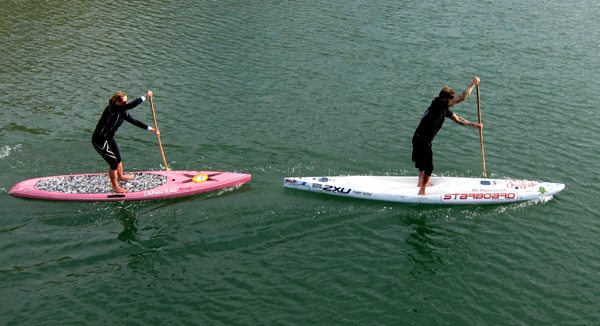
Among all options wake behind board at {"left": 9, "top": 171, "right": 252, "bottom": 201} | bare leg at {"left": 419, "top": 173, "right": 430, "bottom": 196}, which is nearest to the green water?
wake behind board at {"left": 9, "top": 171, "right": 252, "bottom": 201}

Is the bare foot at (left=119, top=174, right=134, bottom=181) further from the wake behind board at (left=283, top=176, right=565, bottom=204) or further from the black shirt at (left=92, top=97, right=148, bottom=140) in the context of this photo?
the wake behind board at (left=283, top=176, right=565, bottom=204)

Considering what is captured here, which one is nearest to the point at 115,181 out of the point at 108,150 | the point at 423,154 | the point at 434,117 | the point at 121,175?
the point at 121,175

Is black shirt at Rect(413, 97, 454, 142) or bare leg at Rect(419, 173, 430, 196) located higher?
black shirt at Rect(413, 97, 454, 142)

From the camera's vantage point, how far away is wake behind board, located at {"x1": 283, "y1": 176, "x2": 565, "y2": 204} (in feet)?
53.5

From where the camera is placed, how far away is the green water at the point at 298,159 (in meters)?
12.9

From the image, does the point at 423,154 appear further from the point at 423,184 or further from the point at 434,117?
the point at 434,117

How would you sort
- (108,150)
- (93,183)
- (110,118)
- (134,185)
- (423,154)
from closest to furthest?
(110,118), (423,154), (108,150), (134,185), (93,183)

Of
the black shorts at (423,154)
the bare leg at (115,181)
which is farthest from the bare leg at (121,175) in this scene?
the black shorts at (423,154)

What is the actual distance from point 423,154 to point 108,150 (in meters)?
8.74

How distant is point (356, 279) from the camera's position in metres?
13.5

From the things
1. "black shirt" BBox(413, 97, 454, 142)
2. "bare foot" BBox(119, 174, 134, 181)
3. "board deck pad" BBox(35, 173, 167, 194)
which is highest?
"black shirt" BBox(413, 97, 454, 142)

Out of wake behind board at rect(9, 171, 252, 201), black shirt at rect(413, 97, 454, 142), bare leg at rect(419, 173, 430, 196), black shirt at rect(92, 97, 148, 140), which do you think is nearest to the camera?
black shirt at rect(413, 97, 454, 142)

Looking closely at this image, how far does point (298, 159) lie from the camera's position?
1873 centimetres

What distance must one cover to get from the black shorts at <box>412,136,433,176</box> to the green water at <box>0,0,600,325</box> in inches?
46.6
